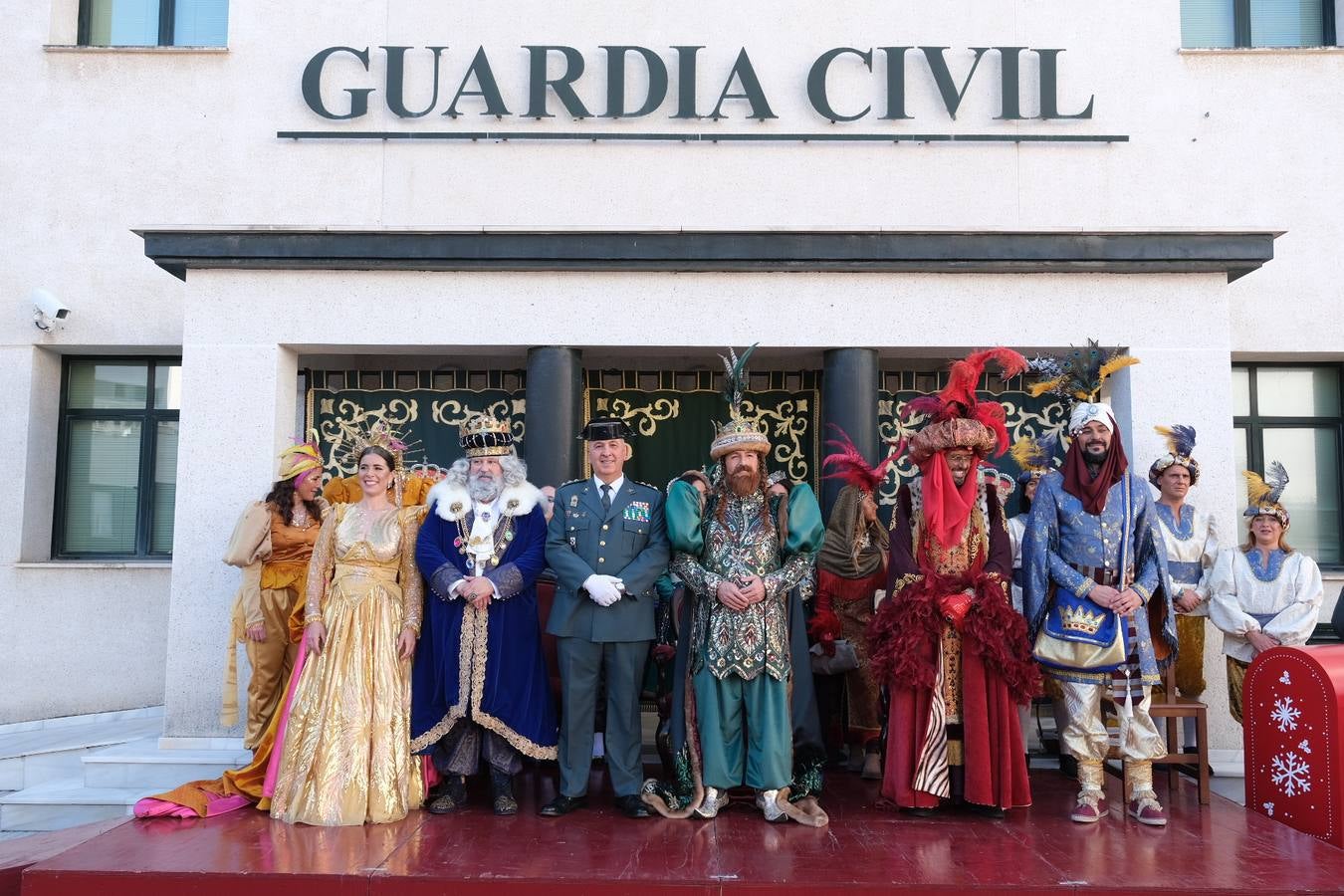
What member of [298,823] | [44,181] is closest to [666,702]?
[298,823]

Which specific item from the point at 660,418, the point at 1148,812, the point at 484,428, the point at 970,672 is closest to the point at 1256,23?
the point at 660,418

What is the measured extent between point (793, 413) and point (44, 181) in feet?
20.8

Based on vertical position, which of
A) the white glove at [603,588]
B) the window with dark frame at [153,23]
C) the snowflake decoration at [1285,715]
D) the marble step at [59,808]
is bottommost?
the marble step at [59,808]

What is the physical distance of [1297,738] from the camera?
16.9 feet

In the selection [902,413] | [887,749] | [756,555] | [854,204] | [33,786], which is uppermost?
[854,204]

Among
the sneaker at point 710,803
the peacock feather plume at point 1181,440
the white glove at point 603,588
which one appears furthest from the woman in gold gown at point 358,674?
the peacock feather plume at point 1181,440

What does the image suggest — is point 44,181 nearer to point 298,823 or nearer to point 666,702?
point 298,823

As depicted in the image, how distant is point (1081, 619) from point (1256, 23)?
6.19m

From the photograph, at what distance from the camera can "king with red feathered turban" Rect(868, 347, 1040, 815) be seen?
511cm

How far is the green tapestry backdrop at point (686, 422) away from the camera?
26.1 ft

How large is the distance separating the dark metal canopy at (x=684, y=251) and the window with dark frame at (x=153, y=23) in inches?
103

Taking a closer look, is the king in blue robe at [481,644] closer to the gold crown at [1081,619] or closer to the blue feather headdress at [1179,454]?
the gold crown at [1081,619]

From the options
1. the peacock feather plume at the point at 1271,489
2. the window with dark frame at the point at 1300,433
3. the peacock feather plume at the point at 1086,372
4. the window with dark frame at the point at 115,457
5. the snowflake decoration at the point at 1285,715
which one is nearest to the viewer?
the snowflake decoration at the point at 1285,715

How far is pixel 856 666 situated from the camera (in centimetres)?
616
